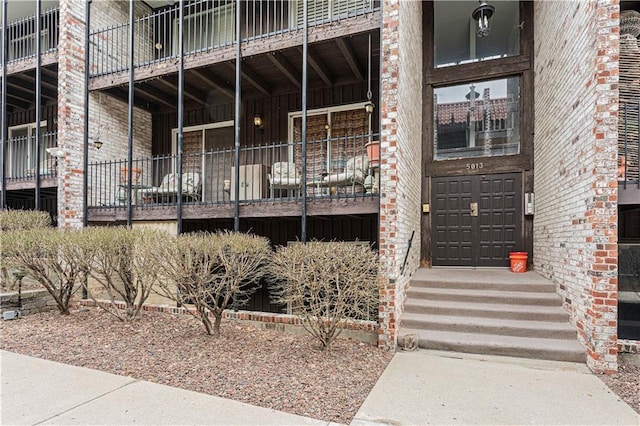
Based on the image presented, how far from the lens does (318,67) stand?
254 inches

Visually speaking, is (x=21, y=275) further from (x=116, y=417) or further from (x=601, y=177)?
(x=601, y=177)

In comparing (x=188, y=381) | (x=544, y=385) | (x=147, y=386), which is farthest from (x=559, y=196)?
(x=147, y=386)

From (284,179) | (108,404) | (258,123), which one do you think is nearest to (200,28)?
(258,123)

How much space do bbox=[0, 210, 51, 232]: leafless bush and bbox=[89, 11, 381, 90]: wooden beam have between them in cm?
283

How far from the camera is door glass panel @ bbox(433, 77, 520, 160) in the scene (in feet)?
22.3

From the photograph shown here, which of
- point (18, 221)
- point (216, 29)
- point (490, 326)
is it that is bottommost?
point (490, 326)

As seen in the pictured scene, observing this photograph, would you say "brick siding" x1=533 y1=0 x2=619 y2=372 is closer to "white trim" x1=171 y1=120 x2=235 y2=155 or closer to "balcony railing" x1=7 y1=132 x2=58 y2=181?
"white trim" x1=171 y1=120 x2=235 y2=155

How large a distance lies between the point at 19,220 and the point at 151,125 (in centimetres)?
348

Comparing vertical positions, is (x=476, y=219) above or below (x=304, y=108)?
below

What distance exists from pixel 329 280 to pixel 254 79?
4876 millimetres

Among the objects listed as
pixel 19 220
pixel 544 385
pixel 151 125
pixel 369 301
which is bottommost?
pixel 544 385

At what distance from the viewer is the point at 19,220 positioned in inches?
269

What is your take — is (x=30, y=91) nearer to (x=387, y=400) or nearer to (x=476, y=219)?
(x=387, y=400)

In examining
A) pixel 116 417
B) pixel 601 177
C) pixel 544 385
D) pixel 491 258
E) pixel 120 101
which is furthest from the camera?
pixel 120 101
